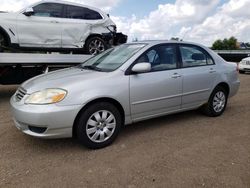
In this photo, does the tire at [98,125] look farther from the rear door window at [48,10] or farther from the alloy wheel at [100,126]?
the rear door window at [48,10]

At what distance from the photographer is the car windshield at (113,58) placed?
4.36 m

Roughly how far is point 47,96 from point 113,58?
1442 mm

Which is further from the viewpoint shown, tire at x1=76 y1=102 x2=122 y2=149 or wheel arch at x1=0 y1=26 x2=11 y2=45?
wheel arch at x1=0 y1=26 x2=11 y2=45

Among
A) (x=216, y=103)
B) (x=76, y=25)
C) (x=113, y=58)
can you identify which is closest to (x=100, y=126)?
(x=113, y=58)

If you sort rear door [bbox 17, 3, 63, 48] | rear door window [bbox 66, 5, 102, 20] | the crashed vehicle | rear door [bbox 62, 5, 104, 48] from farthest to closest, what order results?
rear door window [bbox 66, 5, 102, 20], rear door [bbox 62, 5, 104, 48], rear door [bbox 17, 3, 63, 48], the crashed vehicle

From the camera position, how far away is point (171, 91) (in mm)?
4707

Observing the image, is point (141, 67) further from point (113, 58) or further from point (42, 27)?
point (42, 27)

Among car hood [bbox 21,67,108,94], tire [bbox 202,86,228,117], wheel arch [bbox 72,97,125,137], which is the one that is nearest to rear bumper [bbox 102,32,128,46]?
tire [bbox 202,86,228,117]

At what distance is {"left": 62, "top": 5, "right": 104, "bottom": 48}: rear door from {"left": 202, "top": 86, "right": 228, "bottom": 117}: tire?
3.96 meters

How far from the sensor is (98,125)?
155 inches

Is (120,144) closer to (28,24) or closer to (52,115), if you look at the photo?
(52,115)

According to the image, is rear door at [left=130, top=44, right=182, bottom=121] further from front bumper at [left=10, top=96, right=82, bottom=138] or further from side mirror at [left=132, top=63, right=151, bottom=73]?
front bumper at [left=10, top=96, right=82, bottom=138]

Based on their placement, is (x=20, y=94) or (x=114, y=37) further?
(x=114, y=37)

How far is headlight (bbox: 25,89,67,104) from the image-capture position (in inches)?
143
